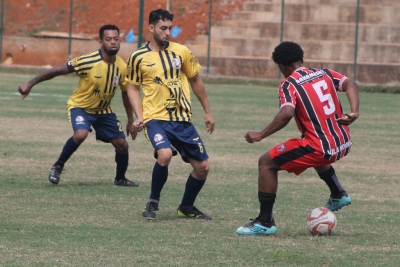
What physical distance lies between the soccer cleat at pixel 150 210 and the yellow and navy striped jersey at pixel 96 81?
90.9 inches

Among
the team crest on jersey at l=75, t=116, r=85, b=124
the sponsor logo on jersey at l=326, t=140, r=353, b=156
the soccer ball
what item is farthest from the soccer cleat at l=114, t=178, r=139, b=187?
the sponsor logo on jersey at l=326, t=140, r=353, b=156

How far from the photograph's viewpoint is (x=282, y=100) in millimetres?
7250

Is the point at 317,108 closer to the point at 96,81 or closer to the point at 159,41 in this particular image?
the point at 159,41

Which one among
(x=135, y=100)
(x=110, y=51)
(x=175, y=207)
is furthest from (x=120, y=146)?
(x=135, y=100)

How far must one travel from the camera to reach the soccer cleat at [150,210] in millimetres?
8102

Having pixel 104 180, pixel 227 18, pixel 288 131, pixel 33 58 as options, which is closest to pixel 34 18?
pixel 33 58

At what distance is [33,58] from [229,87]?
33.7ft

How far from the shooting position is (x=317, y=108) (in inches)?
287

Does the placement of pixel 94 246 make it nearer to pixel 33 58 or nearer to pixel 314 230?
pixel 314 230

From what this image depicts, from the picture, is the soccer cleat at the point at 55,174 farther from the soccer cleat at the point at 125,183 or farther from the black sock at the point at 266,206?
the black sock at the point at 266,206

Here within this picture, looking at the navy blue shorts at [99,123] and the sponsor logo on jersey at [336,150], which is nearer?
the sponsor logo on jersey at [336,150]

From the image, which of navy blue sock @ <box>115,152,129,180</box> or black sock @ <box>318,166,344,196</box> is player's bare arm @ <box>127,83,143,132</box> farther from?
navy blue sock @ <box>115,152,129,180</box>

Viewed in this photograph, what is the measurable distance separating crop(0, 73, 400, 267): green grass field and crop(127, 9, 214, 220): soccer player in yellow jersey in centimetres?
31

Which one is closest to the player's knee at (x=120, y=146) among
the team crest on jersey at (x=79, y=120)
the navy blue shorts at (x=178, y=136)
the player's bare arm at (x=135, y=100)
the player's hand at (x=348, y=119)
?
the team crest on jersey at (x=79, y=120)
